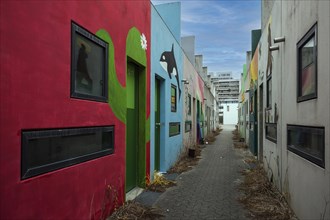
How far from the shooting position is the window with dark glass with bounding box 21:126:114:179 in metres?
2.85

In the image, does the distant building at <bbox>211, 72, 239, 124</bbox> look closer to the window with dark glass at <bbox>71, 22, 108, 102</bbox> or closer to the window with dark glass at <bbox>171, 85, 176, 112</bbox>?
the window with dark glass at <bbox>171, 85, 176, 112</bbox>

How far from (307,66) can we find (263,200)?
2758 mm

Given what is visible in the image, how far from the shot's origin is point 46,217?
10.2 ft

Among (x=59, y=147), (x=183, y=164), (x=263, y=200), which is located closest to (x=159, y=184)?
(x=263, y=200)

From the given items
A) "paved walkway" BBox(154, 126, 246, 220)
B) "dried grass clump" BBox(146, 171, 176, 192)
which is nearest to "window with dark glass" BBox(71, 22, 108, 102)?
"paved walkway" BBox(154, 126, 246, 220)

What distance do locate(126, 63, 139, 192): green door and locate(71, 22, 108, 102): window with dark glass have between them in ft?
5.30

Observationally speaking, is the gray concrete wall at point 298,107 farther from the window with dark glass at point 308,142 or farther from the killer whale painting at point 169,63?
the killer whale painting at point 169,63

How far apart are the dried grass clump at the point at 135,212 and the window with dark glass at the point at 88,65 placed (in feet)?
5.71

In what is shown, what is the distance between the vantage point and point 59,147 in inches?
133

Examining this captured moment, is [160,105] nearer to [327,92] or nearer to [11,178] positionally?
[327,92]

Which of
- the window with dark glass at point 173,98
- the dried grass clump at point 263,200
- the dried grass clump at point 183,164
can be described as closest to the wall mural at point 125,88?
the dried grass clump at point 263,200

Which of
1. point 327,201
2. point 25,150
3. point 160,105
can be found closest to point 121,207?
point 25,150

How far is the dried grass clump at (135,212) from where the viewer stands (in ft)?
15.6

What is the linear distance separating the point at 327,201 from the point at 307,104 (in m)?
1.30
